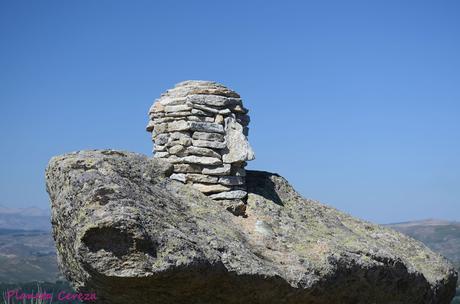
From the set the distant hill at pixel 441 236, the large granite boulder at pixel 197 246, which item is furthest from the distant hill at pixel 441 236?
the large granite boulder at pixel 197 246

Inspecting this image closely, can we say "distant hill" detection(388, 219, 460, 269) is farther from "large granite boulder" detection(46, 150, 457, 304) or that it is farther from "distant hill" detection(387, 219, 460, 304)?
"large granite boulder" detection(46, 150, 457, 304)

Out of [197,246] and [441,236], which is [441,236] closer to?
[441,236]

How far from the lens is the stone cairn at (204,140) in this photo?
36.1 feet

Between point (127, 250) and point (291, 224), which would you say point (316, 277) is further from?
point (127, 250)

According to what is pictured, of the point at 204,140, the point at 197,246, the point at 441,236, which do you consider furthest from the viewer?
the point at 441,236

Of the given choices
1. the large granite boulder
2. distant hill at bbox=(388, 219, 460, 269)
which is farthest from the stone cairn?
distant hill at bbox=(388, 219, 460, 269)

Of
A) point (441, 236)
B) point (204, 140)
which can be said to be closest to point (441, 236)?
point (441, 236)

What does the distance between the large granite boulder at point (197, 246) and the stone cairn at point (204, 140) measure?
0.34 metres

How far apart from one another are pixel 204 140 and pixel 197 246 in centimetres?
282

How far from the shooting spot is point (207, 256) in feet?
28.4

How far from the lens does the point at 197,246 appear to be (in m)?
8.70

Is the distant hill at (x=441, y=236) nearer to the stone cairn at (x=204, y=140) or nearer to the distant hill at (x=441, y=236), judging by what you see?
the distant hill at (x=441, y=236)

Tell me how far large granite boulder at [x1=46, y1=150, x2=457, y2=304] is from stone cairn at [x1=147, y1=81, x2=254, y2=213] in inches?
13.3

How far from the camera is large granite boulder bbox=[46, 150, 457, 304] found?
26.6ft
